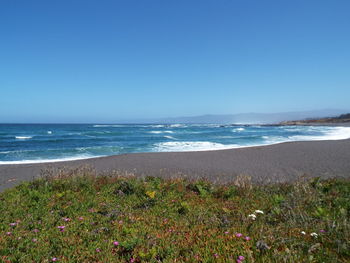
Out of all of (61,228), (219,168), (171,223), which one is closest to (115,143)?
(219,168)

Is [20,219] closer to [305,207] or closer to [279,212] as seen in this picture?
[279,212]

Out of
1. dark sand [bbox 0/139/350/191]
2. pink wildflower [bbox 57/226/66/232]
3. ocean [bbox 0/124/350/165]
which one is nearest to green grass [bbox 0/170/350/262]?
pink wildflower [bbox 57/226/66/232]

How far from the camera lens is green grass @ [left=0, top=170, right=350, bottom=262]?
3.12 meters

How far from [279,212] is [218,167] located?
31.1 feet

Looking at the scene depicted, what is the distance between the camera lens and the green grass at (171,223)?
10.2ft

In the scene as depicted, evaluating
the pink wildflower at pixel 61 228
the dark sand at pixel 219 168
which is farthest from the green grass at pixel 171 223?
the dark sand at pixel 219 168

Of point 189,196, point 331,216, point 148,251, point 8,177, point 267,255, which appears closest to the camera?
point 267,255

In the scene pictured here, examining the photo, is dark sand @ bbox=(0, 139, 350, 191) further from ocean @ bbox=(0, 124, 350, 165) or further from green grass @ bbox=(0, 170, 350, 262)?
ocean @ bbox=(0, 124, 350, 165)

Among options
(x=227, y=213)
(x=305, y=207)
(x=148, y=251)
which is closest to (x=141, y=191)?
(x=227, y=213)

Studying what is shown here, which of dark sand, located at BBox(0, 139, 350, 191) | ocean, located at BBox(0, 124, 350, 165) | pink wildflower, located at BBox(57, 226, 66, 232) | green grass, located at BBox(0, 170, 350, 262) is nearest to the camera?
green grass, located at BBox(0, 170, 350, 262)

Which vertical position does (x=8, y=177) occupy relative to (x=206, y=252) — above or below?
below

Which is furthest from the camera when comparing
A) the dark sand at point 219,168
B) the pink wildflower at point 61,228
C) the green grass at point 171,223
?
the dark sand at point 219,168

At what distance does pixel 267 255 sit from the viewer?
295 cm

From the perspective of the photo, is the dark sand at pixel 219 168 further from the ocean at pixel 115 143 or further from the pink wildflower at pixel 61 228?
the pink wildflower at pixel 61 228
